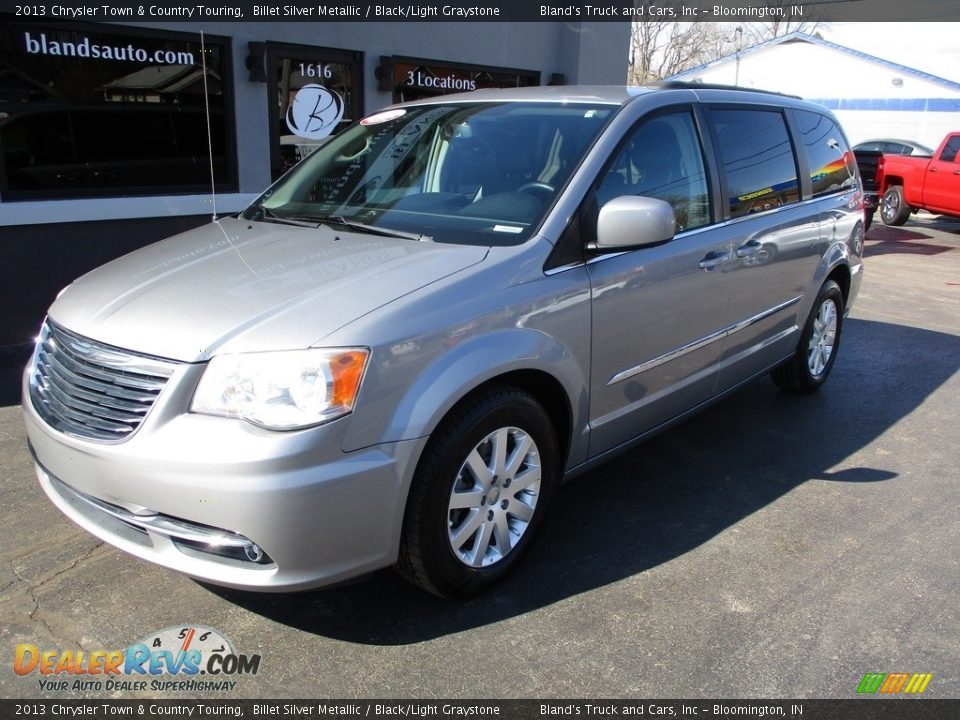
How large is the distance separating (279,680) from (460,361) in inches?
46.5

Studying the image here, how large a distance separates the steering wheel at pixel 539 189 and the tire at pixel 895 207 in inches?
619

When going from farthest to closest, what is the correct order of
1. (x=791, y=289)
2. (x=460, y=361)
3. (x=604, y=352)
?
1. (x=791, y=289)
2. (x=604, y=352)
3. (x=460, y=361)

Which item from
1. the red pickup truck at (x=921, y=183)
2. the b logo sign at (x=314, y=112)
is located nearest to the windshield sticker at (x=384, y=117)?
the b logo sign at (x=314, y=112)

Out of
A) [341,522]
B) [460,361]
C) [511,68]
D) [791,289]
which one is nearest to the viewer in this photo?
[341,522]

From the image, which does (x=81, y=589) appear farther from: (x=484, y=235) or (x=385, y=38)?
(x=385, y=38)

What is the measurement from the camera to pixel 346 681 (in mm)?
2727

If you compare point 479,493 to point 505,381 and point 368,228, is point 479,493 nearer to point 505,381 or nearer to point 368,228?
point 505,381

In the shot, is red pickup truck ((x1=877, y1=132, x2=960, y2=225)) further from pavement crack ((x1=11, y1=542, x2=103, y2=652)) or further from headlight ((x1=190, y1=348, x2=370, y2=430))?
pavement crack ((x1=11, y1=542, x2=103, y2=652))

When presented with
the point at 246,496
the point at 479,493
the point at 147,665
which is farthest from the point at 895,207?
the point at 147,665

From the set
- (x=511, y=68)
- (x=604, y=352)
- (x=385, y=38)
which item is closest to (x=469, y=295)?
(x=604, y=352)

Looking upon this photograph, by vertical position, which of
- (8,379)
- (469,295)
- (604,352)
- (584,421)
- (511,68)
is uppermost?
(511,68)

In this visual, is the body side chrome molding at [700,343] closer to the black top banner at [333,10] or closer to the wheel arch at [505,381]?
the wheel arch at [505,381]

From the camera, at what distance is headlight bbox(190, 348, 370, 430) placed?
8.36ft

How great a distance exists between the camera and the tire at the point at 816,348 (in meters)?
5.39
